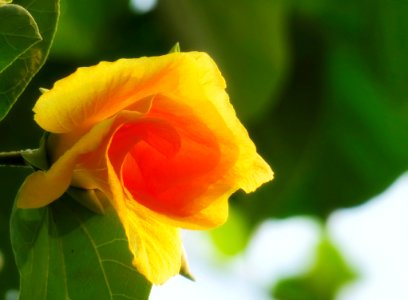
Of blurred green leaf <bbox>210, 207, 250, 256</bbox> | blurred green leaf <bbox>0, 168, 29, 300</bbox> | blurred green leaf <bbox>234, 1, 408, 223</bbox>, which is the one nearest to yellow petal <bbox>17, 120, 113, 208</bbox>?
blurred green leaf <bbox>0, 168, 29, 300</bbox>

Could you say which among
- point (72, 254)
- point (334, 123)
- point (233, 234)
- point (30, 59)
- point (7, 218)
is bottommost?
point (233, 234)

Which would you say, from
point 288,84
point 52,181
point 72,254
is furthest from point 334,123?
point 52,181

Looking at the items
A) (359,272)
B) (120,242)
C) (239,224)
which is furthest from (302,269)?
(120,242)

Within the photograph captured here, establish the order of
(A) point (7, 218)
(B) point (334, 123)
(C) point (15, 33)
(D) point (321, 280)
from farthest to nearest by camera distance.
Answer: (D) point (321, 280) < (B) point (334, 123) < (A) point (7, 218) < (C) point (15, 33)

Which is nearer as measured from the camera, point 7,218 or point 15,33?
point 15,33

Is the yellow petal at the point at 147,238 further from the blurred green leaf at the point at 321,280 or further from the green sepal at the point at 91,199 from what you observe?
the blurred green leaf at the point at 321,280

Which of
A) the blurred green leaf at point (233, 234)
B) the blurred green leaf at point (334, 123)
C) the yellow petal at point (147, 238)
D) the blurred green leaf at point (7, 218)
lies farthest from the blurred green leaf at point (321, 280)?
the yellow petal at point (147, 238)

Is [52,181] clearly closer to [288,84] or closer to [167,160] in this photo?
[167,160]
